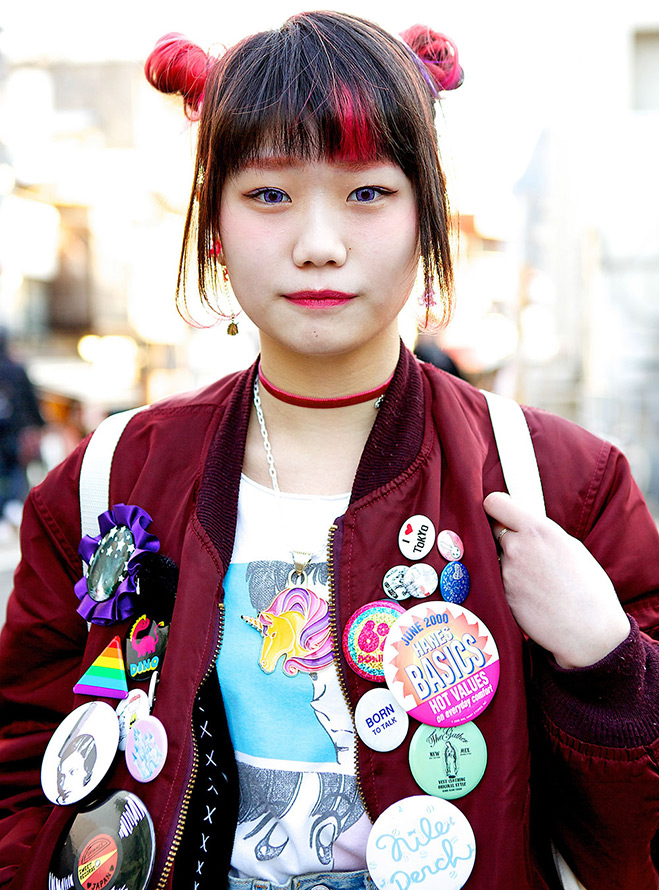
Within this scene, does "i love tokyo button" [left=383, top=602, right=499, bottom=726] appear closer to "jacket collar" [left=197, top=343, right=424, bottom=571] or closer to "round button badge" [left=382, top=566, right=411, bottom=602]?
"round button badge" [left=382, top=566, right=411, bottom=602]

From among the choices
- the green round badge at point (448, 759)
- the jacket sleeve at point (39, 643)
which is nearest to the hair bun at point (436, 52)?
the jacket sleeve at point (39, 643)

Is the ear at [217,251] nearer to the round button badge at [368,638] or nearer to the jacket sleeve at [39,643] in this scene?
the jacket sleeve at [39,643]

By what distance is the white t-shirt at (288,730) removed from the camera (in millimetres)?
1221

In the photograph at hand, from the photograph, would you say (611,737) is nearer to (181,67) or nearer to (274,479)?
A: (274,479)

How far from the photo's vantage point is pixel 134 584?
1.30m

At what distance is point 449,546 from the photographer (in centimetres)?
124

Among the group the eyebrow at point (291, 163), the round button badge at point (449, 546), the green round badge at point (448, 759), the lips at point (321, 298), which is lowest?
the green round badge at point (448, 759)

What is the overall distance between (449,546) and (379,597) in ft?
0.42

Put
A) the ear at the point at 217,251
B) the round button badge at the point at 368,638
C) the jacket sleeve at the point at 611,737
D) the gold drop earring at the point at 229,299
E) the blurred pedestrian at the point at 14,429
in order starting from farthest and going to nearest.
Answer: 1. the blurred pedestrian at the point at 14,429
2. the gold drop earring at the point at 229,299
3. the ear at the point at 217,251
4. the round button badge at the point at 368,638
5. the jacket sleeve at the point at 611,737

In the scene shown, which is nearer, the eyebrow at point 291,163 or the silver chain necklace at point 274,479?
the eyebrow at point 291,163

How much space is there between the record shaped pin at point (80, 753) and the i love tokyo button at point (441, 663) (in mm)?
429

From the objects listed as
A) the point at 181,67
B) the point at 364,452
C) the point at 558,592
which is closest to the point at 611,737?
the point at 558,592

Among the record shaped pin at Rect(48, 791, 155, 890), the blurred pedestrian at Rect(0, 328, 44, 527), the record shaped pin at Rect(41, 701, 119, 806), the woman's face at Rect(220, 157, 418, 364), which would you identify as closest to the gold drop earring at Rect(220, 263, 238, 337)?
the woman's face at Rect(220, 157, 418, 364)

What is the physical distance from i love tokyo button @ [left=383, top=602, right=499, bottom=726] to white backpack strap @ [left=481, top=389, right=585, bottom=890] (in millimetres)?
199
